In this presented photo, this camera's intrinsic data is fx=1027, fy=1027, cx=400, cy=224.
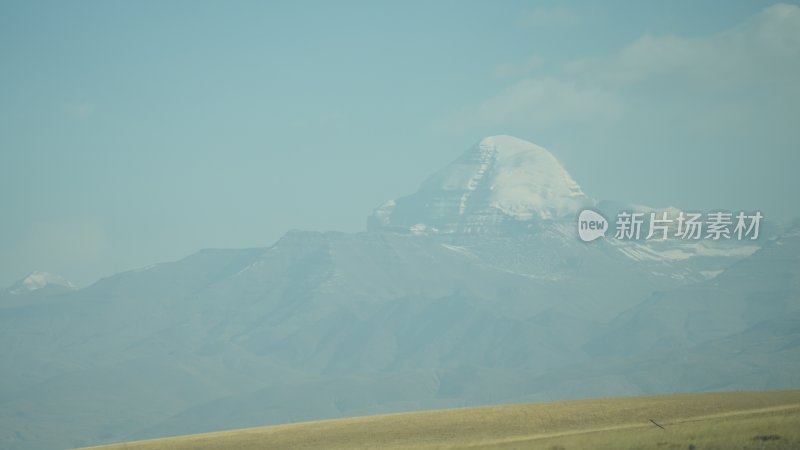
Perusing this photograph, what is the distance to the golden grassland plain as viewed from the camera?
6575 centimetres

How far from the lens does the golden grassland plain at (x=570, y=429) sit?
216 feet

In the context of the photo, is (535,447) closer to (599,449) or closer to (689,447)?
(599,449)

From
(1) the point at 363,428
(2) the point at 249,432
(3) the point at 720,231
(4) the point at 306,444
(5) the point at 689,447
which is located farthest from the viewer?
(3) the point at 720,231

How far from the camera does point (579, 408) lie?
91750 millimetres

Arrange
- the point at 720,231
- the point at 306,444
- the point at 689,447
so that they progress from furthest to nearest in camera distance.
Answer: the point at 720,231
the point at 306,444
the point at 689,447

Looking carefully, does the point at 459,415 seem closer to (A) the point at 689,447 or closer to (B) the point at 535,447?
(B) the point at 535,447

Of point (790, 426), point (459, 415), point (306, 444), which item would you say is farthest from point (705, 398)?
point (306, 444)

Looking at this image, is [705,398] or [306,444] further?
[705,398]

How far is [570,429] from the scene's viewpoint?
81062mm

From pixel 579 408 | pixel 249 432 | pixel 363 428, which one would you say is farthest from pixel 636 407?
pixel 249 432

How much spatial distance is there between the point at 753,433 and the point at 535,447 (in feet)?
45.2

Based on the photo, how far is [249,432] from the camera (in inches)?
3804

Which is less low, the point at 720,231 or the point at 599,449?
the point at 720,231

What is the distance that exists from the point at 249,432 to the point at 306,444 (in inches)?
572
